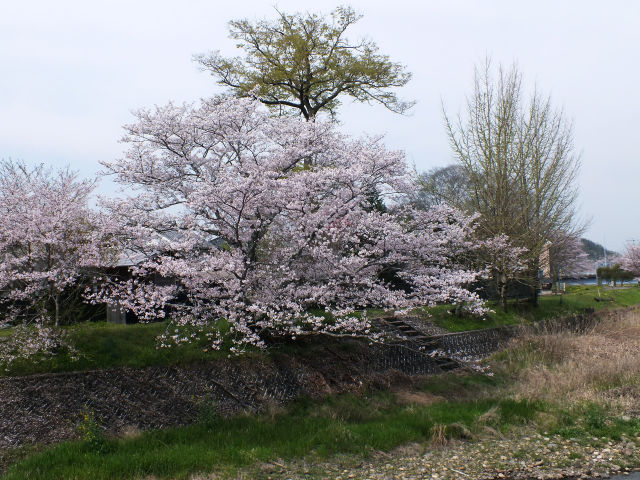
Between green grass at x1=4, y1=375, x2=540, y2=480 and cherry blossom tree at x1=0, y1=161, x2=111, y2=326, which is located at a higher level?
cherry blossom tree at x1=0, y1=161, x2=111, y2=326

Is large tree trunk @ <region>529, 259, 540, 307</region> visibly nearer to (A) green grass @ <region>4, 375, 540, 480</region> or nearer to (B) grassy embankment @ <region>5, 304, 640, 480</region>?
(B) grassy embankment @ <region>5, 304, 640, 480</region>

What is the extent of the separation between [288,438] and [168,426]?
7.95 feet

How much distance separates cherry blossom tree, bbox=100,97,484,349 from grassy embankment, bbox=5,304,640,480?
1.99 m

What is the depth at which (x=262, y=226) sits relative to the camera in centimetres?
1248

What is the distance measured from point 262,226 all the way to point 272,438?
185 inches

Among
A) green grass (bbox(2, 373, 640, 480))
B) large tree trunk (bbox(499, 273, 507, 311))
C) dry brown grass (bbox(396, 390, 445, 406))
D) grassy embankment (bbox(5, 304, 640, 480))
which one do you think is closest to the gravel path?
grassy embankment (bbox(5, 304, 640, 480))

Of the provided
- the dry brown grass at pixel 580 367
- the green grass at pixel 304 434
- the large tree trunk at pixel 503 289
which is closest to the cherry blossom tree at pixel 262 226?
the green grass at pixel 304 434

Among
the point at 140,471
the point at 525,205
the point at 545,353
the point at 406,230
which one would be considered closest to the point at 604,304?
the point at 525,205

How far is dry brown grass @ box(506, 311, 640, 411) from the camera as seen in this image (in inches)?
489

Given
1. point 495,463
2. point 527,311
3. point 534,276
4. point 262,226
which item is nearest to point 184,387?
point 262,226

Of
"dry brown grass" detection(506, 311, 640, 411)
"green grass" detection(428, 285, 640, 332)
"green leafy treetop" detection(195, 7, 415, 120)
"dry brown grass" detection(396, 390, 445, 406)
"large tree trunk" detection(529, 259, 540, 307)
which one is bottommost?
"dry brown grass" detection(396, 390, 445, 406)

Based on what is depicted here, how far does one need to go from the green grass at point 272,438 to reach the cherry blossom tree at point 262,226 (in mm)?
1851

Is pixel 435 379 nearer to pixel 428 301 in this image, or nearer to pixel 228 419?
pixel 428 301

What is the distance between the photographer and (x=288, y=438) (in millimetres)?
10156
